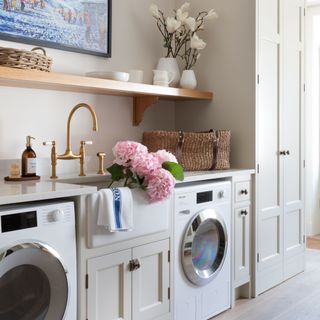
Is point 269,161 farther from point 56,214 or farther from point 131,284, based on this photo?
point 56,214

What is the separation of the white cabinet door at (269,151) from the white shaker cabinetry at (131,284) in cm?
106

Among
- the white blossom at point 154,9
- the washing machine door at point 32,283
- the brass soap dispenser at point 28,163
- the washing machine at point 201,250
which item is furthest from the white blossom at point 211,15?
the washing machine door at point 32,283

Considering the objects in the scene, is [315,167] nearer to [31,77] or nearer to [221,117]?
[221,117]

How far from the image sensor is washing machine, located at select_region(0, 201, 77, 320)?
5.52 ft

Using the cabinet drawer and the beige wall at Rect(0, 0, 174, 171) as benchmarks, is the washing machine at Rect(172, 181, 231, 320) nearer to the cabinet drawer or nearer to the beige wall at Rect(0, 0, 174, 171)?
the cabinet drawer

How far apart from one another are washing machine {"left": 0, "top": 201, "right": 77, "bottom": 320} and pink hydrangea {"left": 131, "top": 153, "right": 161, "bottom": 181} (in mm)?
416

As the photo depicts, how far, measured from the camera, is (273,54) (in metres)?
3.34

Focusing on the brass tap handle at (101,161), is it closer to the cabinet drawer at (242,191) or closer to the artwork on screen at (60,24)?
the artwork on screen at (60,24)

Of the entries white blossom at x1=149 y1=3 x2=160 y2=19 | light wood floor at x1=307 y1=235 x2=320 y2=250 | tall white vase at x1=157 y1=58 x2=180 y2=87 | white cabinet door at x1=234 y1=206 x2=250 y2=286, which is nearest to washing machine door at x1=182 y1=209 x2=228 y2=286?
white cabinet door at x1=234 y1=206 x2=250 y2=286

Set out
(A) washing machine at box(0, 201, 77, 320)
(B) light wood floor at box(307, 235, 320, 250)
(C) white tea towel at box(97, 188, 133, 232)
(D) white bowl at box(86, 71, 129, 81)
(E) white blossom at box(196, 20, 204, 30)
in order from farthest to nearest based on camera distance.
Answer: (B) light wood floor at box(307, 235, 320, 250) → (E) white blossom at box(196, 20, 204, 30) → (D) white bowl at box(86, 71, 129, 81) → (C) white tea towel at box(97, 188, 133, 232) → (A) washing machine at box(0, 201, 77, 320)

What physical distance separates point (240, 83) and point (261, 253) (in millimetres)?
1226

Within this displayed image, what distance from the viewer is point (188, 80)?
3256mm

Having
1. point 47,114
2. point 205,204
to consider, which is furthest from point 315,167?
point 47,114

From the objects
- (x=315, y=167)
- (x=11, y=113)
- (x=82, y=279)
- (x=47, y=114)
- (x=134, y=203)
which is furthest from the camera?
(x=315, y=167)
